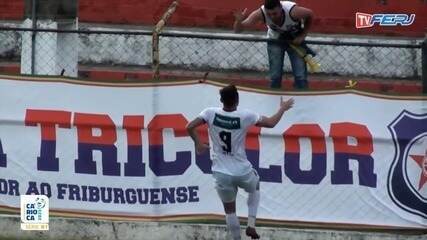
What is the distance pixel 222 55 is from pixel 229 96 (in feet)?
27.3

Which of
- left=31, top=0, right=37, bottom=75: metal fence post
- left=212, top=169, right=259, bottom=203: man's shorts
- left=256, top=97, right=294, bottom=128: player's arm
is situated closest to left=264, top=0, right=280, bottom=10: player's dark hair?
left=256, top=97, right=294, bottom=128: player's arm

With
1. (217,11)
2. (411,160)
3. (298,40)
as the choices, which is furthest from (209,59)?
(411,160)

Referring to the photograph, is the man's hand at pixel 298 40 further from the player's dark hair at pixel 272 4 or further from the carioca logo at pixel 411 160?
the carioca logo at pixel 411 160

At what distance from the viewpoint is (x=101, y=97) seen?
32.7ft

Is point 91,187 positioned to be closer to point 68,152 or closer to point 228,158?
point 68,152

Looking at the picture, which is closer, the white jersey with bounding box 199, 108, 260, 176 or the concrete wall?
the white jersey with bounding box 199, 108, 260, 176

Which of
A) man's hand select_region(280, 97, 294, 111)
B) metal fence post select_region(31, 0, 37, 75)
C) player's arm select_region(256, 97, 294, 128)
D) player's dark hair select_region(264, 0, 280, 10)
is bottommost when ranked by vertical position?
player's arm select_region(256, 97, 294, 128)

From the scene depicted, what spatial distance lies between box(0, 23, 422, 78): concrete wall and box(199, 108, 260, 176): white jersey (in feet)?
24.9

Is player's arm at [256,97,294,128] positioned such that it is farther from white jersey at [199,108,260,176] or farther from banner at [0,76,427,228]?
banner at [0,76,427,228]

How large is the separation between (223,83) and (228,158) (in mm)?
1128

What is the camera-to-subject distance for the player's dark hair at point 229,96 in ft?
29.3

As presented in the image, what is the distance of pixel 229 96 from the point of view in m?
8.98

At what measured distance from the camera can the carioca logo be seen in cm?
973

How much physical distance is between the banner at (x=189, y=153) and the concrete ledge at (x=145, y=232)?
13 cm
